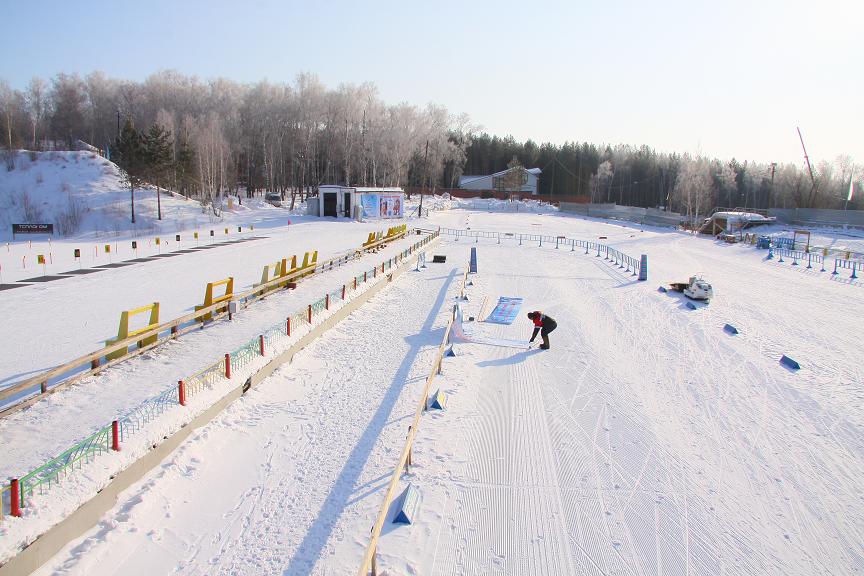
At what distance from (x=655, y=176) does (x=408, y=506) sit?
118m

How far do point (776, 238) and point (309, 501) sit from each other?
5708cm

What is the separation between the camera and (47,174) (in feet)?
184

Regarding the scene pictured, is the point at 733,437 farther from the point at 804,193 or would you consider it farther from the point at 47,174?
the point at 804,193

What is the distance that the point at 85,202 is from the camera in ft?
166

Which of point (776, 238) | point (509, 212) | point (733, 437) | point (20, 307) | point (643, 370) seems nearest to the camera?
point (733, 437)

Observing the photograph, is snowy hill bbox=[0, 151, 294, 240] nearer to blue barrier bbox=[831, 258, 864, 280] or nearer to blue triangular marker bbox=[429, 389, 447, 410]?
blue triangular marker bbox=[429, 389, 447, 410]

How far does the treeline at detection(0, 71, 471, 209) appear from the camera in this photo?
74.0 m

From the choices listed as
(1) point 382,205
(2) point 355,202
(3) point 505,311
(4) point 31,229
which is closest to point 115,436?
(3) point 505,311

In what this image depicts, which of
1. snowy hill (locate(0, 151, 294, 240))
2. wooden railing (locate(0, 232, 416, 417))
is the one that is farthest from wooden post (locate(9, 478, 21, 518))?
snowy hill (locate(0, 151, 294, 240))

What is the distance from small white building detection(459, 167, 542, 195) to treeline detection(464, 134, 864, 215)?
347 inches

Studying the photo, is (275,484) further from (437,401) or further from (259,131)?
(259,131)

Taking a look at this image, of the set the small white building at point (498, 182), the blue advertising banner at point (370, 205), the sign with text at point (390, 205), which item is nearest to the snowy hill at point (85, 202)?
the blue advertising banner at point (370, 205)

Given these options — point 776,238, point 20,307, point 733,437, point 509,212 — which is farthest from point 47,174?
point 776,238

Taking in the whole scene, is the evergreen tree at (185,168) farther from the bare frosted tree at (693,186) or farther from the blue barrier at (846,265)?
the bare frosted tree at (693,186)
